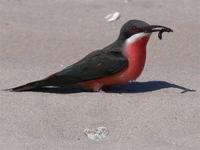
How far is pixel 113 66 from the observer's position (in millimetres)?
6863

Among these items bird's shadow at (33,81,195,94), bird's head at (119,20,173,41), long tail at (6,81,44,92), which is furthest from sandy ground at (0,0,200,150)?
bird's head at (119,20,173,41)

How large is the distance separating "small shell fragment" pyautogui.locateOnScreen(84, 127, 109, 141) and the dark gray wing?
39.7 inches

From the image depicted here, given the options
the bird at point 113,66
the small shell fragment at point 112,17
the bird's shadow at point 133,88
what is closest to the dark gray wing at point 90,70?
the bird at point 113,66

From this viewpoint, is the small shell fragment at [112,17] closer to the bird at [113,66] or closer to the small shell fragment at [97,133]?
the bird at [113,66]

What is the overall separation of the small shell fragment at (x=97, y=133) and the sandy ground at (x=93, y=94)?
48 millimetres

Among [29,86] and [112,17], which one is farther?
[112,17]

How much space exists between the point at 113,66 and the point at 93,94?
29cm

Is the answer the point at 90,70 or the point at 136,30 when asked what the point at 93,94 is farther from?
the point at 136,30

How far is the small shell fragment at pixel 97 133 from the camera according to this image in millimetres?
5842

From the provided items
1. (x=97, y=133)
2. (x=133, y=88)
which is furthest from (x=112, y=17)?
(x=97, y=133)

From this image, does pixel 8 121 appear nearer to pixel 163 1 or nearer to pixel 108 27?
pixel 108 27

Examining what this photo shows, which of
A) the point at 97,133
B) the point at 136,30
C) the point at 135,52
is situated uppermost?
the point at 136,30

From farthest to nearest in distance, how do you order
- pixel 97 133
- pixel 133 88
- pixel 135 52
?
pixel 133 88 → pixel 135 52 → pixel 97 133

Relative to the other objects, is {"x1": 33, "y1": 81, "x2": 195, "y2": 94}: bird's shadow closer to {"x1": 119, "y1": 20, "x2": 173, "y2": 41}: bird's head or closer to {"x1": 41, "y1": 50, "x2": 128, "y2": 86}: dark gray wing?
{"x1": 41, "y1": 50, "x2": 128, "y2": 86}: dark gray wing
